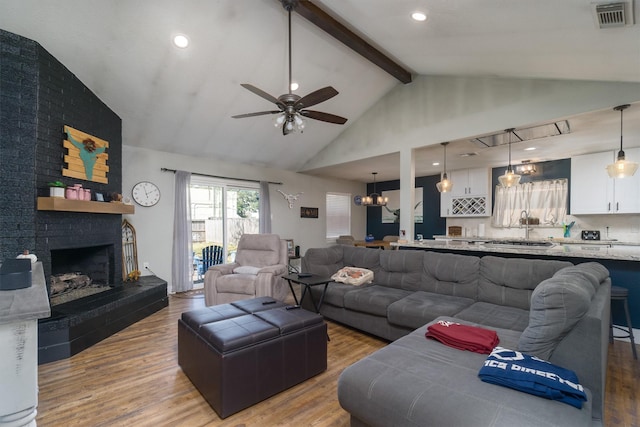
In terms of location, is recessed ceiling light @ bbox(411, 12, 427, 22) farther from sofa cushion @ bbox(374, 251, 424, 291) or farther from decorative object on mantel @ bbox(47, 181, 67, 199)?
decorative object on mantel @ bbox(47, 181, 67, 199)

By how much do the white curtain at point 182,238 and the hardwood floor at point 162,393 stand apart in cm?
208

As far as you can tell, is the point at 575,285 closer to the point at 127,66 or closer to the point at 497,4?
the point at 497,4

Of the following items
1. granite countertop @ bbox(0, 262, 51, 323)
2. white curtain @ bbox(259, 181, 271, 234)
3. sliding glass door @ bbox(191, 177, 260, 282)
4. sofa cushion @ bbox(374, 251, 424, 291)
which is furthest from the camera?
white curtain @ bbox(259, 181, 271, 234)

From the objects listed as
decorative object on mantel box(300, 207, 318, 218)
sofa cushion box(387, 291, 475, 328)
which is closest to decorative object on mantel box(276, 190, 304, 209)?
decorative object on mantel box(300, 207, 318, 218)

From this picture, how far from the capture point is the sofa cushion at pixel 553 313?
1.45 m

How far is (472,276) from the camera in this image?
119 inches

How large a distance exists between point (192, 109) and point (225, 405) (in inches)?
154

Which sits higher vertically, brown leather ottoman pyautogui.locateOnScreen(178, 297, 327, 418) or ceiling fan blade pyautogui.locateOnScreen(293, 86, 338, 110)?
ceiling fan blade pyautogui.locateOnScreen(293, 86, 338, 110)

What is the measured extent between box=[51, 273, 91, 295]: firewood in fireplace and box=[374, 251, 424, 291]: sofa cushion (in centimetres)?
374

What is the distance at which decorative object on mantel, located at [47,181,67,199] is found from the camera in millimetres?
2953

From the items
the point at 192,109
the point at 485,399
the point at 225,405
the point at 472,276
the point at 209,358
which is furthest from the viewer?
the point at 192,109

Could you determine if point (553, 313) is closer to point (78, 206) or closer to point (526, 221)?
point (78, 206)

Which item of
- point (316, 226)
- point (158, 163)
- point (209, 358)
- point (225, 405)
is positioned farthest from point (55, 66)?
point (316, 226)

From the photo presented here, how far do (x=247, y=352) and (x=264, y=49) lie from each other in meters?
3.44
